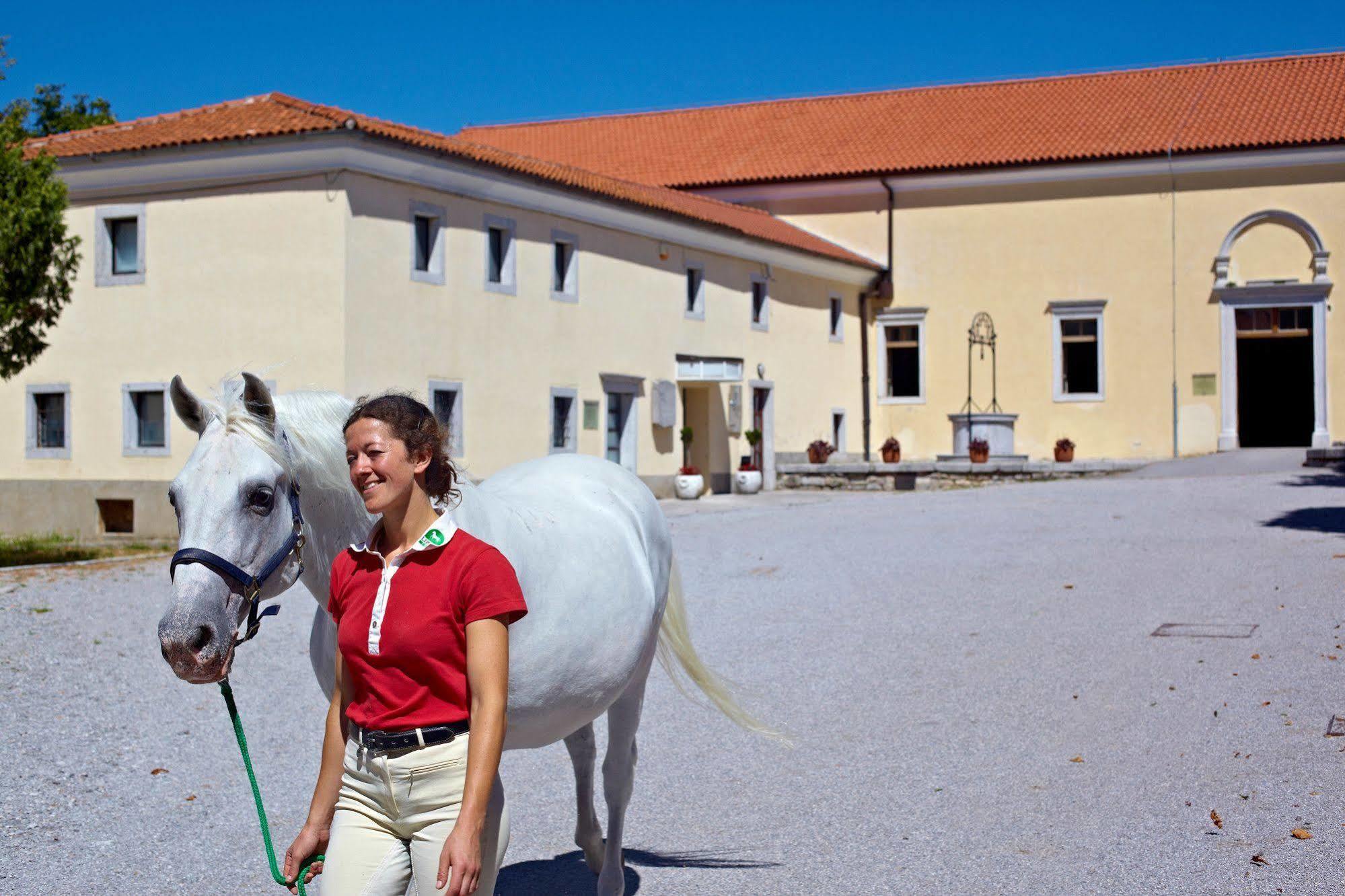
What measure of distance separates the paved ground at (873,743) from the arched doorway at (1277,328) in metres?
20.5

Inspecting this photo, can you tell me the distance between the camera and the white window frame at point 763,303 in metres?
32.3

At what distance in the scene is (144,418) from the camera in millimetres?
21969

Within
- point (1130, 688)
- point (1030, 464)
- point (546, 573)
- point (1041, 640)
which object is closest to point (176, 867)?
point (546, 573)

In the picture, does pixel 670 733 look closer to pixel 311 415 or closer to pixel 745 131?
pixel 311 415

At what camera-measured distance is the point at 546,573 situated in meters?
4.48

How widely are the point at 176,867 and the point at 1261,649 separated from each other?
7.63m

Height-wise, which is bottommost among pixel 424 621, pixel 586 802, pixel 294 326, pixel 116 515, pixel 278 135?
pixel 586 802

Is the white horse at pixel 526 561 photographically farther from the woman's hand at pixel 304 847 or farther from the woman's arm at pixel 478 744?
the woman's arm at pixel 478 744

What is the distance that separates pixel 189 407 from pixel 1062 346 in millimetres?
34765

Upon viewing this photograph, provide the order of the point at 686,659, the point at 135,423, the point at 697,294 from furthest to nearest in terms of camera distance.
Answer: the point at 697,294 → the point at 135,423 → the point at 686,659

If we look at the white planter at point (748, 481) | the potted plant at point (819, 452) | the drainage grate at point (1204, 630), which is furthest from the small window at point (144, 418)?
the potted plant at point (819, 452)

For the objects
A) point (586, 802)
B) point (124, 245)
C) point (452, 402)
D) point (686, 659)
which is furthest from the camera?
point (452, 402)

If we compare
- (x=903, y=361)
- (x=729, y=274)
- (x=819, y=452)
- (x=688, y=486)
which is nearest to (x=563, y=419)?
(x=688, y=486)

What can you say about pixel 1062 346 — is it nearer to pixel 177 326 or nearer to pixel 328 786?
pixel 177 326
